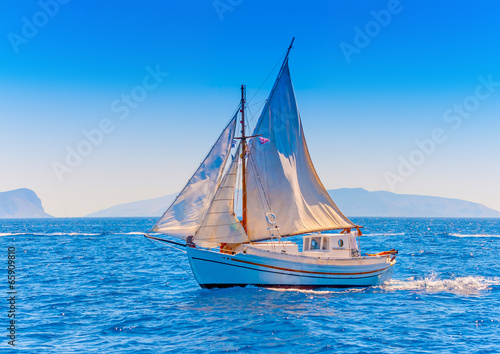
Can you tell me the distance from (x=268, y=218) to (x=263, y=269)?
403cm

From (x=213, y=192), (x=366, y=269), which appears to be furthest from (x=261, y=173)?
(x=366, y=269)

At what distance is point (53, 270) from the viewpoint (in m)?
42.7

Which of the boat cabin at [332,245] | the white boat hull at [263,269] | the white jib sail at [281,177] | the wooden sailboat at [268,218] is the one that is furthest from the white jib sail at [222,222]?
the boat cabin at [332,245]

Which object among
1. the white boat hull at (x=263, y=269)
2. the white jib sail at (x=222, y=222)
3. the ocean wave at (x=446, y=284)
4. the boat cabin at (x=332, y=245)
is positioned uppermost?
the white jib sail at (x=222, y=222)

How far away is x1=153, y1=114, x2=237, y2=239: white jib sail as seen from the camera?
28750 millimetres

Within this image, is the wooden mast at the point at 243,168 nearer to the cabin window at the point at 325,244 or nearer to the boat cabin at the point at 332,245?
the boat cabin at the point at 332,245

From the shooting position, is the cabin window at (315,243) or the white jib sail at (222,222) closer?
the white jib sail at (222,222)

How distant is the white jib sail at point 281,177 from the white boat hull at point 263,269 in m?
2.67

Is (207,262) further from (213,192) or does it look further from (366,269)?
(366,269)

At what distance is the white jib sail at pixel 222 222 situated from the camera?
2911 centimetres

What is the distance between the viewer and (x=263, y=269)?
2978 cm

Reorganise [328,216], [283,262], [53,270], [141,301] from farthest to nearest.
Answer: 1. [53,270]
2. [328,216]
3. [283,262]
4. [141,301]

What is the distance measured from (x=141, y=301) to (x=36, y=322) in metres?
6.62

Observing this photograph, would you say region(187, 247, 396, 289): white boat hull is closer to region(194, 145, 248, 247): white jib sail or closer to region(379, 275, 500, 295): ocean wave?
region(194, 145, 248, 247): white jib sail
